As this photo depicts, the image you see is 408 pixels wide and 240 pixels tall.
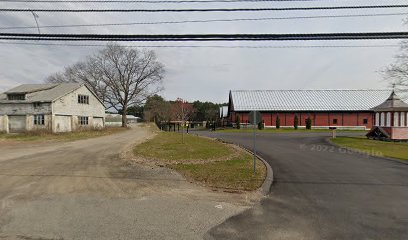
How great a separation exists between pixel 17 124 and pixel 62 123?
494cm

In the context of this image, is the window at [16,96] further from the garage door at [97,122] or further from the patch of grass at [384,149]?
the patch of grass at [384,149]

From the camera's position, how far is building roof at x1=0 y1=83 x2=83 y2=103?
32.2 metres

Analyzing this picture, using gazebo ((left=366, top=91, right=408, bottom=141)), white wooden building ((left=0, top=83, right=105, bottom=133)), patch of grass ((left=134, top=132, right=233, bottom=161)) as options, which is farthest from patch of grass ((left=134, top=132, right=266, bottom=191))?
white wooden building ((left=0, top=83, right=105, bottom=133))

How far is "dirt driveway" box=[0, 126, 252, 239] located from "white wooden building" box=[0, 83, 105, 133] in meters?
23.5

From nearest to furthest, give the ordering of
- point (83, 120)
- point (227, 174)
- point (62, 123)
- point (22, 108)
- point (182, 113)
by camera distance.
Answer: point (227, 174) → point (182, 113) → point (22, 108) → point (62, 123) → point (83, 120)

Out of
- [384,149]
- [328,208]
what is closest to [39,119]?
[328,208]

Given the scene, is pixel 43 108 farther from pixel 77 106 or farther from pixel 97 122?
pixel 97 122

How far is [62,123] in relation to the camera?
32875 mm

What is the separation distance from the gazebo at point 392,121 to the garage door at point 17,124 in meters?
38.2

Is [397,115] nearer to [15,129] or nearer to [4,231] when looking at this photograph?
[4,231]

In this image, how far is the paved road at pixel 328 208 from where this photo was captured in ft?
16.3

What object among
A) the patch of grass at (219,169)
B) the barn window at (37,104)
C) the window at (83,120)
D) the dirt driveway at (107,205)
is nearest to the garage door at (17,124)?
the barn window at (37,104)

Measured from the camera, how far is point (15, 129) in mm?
31797

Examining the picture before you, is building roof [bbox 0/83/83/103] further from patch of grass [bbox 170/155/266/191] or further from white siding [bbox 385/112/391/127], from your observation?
white siding [bbox 385/112/391/127]
